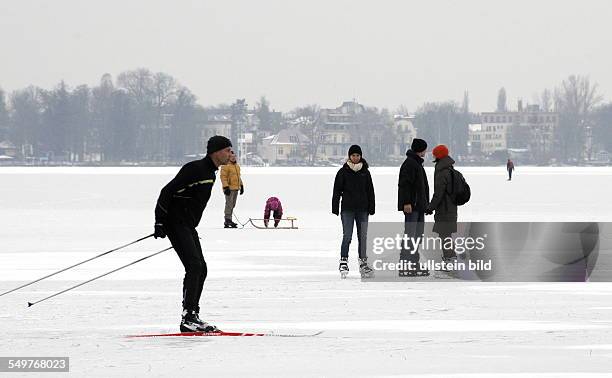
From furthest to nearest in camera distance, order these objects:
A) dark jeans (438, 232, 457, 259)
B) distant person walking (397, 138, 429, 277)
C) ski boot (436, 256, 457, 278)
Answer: dark jeans (438, 232, 457, 259), ski boot (436, 256, 457, 278), distant person walking (397, 138, 429, 277)

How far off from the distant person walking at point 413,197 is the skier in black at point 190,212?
4.28 metres

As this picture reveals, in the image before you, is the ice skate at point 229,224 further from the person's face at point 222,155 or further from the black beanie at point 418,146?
the person's face at point 222,155

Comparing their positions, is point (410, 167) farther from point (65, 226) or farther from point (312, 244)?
point (65, 226)

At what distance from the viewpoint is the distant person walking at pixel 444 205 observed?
13.4 meters

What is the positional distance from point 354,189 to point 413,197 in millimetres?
629

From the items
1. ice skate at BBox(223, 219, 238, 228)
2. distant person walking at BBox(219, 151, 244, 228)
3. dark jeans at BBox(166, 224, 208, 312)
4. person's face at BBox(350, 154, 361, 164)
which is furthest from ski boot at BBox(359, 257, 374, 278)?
ice skate at BBox(223, 219, 238, 228)

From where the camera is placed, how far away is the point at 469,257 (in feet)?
44.4

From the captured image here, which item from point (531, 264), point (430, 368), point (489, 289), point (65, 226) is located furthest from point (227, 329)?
point (65, 226)

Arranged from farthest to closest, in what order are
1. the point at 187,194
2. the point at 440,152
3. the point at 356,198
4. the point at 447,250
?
the point at 440,152
the point at 447,250
the point at 356,198
the point at 187,194

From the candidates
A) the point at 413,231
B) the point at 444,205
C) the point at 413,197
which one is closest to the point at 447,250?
the point at 444,205

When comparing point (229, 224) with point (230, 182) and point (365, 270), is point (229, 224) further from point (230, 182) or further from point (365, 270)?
point (365, 270)

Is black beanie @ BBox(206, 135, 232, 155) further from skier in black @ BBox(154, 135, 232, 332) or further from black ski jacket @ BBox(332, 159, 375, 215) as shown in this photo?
black ski jacket @ BBox(332, 159, 375, 215)

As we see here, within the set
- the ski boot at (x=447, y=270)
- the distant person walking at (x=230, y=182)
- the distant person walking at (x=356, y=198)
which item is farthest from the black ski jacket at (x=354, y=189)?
the distant person walking at (x=230, y=182)

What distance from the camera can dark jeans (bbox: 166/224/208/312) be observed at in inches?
348
